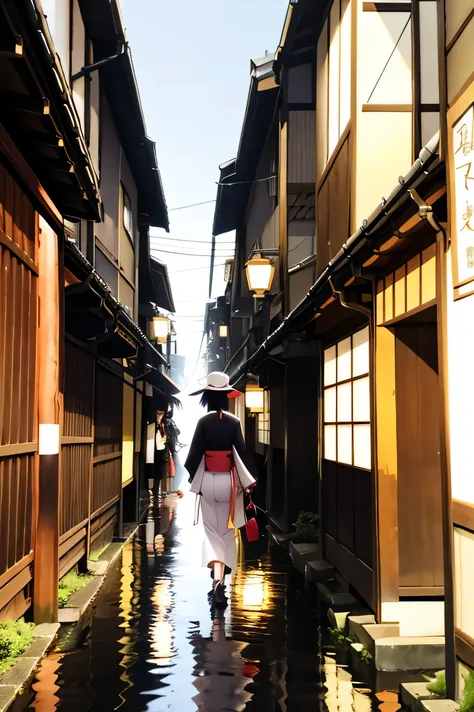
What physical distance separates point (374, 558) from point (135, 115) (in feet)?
44.6

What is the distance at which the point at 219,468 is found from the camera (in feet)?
41.3

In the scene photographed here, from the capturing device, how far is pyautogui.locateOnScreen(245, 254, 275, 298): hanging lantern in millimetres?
19812

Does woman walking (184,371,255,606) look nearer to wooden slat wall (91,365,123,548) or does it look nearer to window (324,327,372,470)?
window (324,327,372,470)

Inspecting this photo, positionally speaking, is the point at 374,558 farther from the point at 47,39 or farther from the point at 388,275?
the point at 47,39

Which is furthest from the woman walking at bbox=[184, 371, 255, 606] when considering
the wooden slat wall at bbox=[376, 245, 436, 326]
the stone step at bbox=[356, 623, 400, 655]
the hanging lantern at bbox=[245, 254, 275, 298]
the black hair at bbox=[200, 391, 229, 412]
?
the hanging lantern at bbox=[245, 254, 275, 298]

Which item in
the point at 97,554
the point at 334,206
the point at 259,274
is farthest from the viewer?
the point at 259,274

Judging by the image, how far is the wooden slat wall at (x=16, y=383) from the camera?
7652 millimetres

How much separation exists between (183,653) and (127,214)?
1617 cm

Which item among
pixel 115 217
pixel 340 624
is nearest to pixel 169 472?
pixel 115 217

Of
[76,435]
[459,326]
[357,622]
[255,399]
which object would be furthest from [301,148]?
[459,326]

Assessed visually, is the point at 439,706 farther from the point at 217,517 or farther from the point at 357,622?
the point at 217,517

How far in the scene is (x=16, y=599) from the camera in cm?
861

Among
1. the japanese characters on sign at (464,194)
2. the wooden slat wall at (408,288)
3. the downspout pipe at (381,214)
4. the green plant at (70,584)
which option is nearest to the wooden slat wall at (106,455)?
the green plant at (70,584)

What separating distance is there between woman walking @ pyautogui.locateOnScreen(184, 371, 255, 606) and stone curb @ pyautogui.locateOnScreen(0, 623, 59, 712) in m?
3.50
